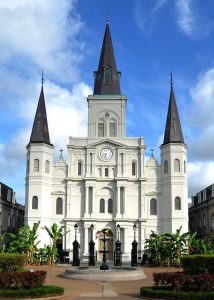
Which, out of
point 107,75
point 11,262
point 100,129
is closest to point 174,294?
point 11,262

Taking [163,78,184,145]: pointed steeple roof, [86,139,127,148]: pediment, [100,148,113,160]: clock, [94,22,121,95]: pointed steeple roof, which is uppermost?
[94,22,121,95]: pointed steeple roof

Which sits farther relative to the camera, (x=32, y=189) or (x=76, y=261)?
(x=32, y=189)

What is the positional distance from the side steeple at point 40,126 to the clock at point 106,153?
736cm

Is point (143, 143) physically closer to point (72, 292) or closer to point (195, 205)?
point (195, 205)

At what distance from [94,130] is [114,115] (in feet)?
11.9

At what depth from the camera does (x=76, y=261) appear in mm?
43594

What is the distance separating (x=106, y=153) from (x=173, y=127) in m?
9.79

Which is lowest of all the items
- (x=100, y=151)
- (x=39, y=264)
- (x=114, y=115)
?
(x=39, y=264)

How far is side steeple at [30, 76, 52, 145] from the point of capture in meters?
60.4

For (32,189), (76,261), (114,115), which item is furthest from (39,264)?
(114,115)

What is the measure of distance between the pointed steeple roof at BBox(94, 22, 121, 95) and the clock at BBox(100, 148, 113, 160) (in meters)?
9.08

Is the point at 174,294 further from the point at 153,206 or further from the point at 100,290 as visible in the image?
the point at 153,206

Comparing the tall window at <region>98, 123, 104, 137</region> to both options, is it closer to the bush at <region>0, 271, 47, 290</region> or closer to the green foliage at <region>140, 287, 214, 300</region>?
the bush at <region>0, 271, 47, 290</region>

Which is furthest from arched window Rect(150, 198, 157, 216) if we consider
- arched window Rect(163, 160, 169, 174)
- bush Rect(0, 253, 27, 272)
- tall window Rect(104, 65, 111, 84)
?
bush Rect(0, 253, 27, 272)
